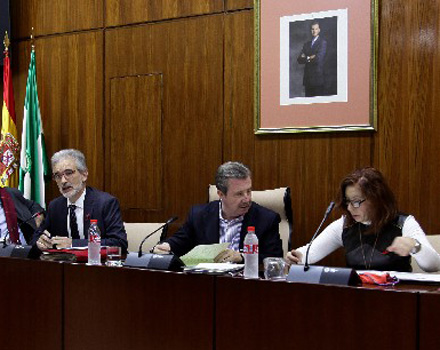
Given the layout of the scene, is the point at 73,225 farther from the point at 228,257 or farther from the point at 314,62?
the point at 314,62

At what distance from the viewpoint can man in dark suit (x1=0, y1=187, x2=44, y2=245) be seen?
352cm

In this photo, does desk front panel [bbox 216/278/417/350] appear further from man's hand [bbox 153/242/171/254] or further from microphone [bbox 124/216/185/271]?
man's hand [bbox 153/242/171/254]

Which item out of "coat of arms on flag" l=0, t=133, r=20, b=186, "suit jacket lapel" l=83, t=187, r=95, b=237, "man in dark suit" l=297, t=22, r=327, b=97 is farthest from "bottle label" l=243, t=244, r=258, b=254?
"coat of arms on flag" l=0, t=133, r=20, b=186

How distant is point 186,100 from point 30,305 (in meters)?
2.26

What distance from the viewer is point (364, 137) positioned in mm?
3730

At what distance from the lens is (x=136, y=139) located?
14.8ft

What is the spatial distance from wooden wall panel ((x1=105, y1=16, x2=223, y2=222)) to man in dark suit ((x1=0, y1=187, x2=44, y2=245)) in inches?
32.4

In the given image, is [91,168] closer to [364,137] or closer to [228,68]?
[228,68]

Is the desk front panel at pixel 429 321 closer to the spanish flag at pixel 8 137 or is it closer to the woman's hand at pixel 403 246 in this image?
the woman's hand at pixel 403 246

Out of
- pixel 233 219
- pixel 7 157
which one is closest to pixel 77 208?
pixel 233 219

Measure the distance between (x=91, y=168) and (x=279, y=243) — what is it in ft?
7.12

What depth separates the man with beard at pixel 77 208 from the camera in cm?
347

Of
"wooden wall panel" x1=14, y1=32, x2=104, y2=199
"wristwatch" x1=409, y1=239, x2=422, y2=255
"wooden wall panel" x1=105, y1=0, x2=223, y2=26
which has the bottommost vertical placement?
"wristwatch" x1=409, y1=239, x2=422, y2=255

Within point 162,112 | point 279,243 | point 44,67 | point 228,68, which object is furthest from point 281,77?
point 44,67
